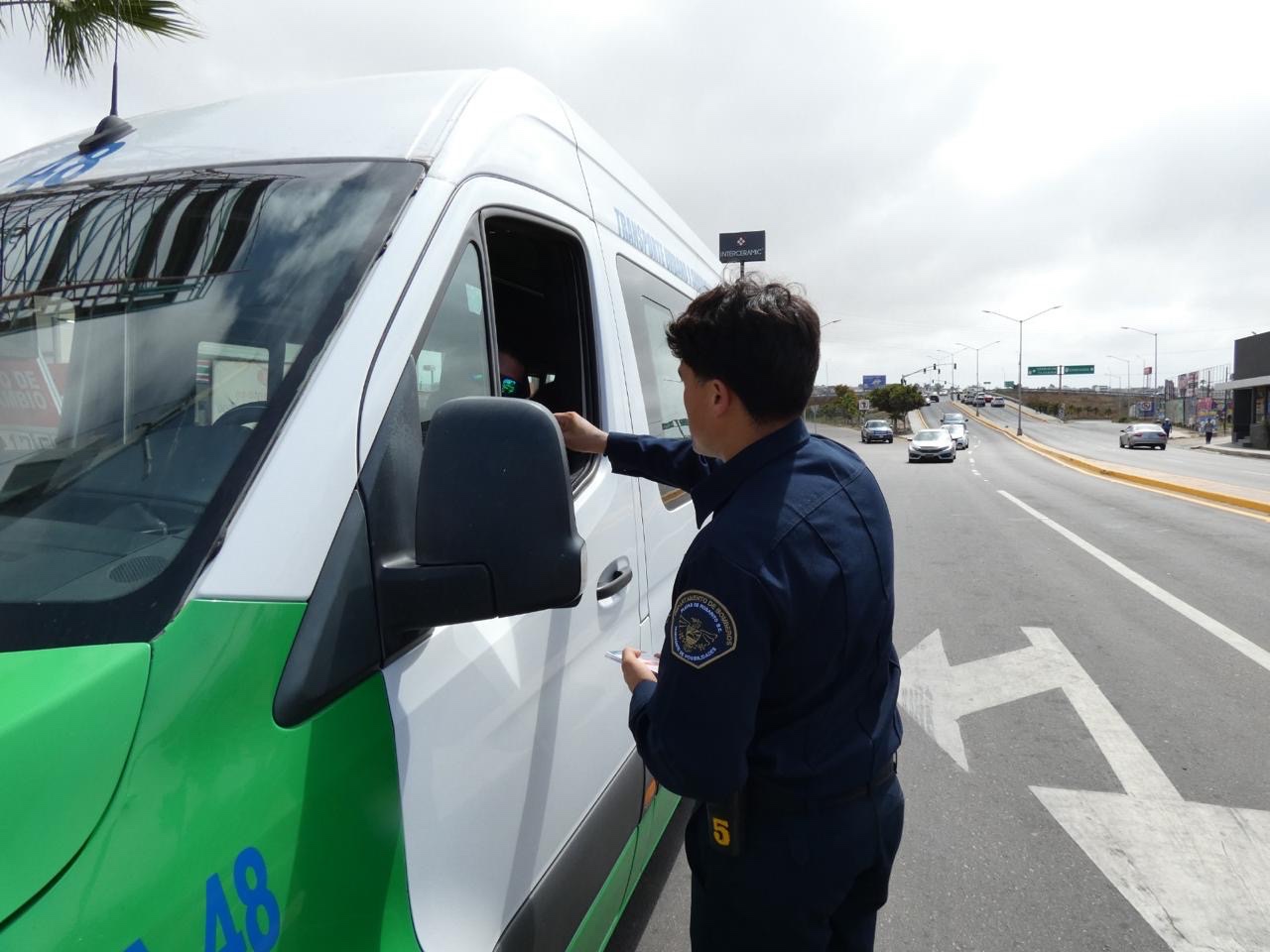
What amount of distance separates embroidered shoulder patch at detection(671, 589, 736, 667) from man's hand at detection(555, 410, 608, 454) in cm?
88

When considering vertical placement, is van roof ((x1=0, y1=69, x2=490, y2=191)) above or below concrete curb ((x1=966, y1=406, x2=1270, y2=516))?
above

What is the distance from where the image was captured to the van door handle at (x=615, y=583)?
2055 mm

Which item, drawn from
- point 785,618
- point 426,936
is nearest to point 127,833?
point 426,936

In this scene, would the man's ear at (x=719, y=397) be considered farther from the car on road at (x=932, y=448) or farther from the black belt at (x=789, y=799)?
the car on road at (x=932, y=448)

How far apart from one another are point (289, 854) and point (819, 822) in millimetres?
881

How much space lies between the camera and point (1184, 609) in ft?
22.2

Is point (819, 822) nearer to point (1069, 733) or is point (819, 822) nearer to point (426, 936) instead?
point (426, 936)

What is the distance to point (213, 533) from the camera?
1.13 m

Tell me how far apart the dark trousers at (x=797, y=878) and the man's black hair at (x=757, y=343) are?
73cm

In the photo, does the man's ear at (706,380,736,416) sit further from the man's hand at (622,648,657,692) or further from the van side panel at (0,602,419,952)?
the van side panel at (0,602,419,952)

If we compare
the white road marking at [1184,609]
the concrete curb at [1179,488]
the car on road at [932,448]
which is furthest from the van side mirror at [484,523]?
the car on road at [932,448]

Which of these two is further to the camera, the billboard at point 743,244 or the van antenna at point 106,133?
the billboard at point 743,244

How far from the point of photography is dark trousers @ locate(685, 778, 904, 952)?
1.46 meters

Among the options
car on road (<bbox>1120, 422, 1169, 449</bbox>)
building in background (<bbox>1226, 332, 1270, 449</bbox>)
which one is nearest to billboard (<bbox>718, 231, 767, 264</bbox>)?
car on road (<bbox>1120, 422, 1169, 449</bbox>)
